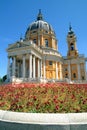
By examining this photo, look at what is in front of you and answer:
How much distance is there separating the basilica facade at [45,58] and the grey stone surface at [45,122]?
117 feet

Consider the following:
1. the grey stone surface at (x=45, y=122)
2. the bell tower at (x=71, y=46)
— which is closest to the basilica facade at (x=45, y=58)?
the bell tower at (x=71, y=46)

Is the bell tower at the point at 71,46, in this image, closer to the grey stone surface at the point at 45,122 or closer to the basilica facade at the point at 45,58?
the basilica facade at the point at 45,58

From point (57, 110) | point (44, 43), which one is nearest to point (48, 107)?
point (57, 110)

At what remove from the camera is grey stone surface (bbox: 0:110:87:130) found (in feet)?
9.14

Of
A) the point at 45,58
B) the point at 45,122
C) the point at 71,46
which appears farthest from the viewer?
the point at 71,46

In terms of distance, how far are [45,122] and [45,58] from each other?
44.5m

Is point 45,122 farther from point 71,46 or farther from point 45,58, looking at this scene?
point 71,46

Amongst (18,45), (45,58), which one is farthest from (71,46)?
(18,45)

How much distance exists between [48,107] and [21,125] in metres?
1.30

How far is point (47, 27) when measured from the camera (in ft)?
185

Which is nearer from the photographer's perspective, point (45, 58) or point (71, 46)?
point (45, 58)

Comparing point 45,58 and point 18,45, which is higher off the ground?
point 18,45

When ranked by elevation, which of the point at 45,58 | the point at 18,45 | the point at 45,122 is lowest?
the point at 45,122

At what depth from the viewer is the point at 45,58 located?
47156mm
